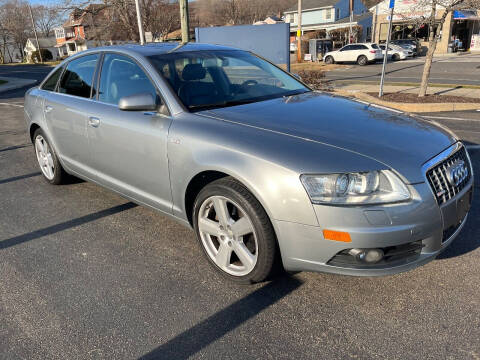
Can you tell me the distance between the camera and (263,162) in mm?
2498

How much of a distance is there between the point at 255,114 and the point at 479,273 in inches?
78.3

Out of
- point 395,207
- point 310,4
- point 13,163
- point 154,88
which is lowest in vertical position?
point 13,163

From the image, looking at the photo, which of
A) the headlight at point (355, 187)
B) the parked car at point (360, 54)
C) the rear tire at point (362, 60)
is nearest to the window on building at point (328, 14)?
the parked car at point (360, 54)

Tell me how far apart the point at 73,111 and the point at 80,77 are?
403 millimetres

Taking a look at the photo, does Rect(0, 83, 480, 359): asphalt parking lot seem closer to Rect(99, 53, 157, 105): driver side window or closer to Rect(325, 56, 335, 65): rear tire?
Rect(99, 53, 157, 105): driver side window

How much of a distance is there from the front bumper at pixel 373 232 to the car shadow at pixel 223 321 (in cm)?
31

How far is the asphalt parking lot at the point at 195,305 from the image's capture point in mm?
2320

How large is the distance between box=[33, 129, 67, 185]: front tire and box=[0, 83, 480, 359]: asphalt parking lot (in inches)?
47.4

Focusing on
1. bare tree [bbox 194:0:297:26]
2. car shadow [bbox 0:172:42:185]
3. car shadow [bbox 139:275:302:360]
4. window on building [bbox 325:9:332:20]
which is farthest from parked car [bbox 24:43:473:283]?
bare tree [bbox 194:0:297:26]

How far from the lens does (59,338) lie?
2.46 metres

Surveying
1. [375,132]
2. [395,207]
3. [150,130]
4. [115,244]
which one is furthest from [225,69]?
[395,207]

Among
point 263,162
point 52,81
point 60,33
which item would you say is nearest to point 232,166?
Result: point 263,162

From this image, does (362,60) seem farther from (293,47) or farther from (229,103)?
(229,103)

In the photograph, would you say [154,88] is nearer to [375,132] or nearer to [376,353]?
[375,132]
